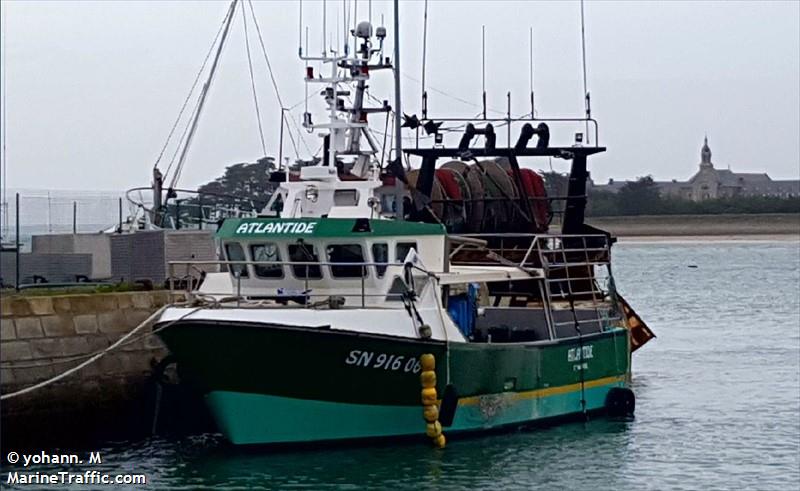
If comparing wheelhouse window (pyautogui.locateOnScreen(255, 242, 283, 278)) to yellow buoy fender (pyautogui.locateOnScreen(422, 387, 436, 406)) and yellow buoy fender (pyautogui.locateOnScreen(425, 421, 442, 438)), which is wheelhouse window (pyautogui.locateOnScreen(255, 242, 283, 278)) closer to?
yellow buoy fender (pyautogui.locateOnScreen(422, 387, 436, 406))

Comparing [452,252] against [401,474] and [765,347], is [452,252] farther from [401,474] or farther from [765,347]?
[765,347]

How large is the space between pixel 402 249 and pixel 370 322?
66.4 inches

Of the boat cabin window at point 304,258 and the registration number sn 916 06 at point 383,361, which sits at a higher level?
the boat cabin window at point 304,258

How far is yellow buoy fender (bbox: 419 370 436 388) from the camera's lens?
67.2 feet

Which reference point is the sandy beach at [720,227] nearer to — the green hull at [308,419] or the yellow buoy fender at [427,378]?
the green hull at [308,419]

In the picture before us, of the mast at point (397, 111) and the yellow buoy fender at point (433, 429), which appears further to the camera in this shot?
the mast at point (397, 111)

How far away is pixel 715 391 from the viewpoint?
29266 mm

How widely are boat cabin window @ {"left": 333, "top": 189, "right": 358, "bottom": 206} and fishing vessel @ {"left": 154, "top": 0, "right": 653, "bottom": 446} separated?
2 cm

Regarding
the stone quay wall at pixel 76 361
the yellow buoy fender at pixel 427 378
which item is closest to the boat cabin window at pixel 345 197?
the yellow buoy fender at pixel 427 378

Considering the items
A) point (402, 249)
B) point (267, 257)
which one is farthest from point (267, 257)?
point (402, 249)

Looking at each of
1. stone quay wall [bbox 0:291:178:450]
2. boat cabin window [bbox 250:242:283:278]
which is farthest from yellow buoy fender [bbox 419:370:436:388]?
stone quay wall [bbox 0:291:178:450]

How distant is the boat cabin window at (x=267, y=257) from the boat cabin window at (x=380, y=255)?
1375 mm

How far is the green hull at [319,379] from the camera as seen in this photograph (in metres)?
19.7

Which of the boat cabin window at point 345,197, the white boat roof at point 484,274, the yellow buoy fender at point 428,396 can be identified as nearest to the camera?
the yellow buoy fender at point 428,396
